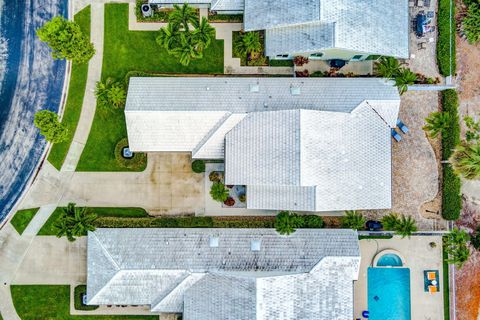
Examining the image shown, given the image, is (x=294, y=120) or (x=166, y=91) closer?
(x=294, y=120)

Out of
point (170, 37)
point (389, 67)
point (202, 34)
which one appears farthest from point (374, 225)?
point (170, 37)

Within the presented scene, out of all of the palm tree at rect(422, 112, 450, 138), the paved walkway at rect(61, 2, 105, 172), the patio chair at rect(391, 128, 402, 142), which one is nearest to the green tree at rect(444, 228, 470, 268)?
the palm tree at rect(422, 112, 450, 138)

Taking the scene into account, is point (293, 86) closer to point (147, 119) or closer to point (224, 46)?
point (224, 46)

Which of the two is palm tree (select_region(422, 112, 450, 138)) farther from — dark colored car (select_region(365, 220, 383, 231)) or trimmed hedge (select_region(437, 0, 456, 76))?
dark colored car (select_region(365, 220, 383, 231))

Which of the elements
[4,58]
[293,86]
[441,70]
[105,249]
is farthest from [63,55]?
[441,70]

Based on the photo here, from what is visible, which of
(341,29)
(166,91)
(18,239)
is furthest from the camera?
(18,239)
